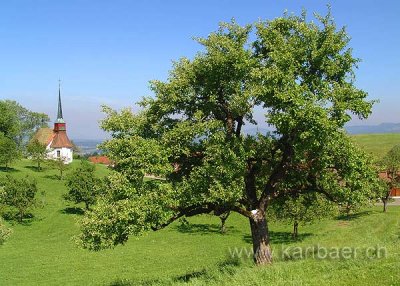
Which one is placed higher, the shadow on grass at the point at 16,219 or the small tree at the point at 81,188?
the small tree at the point at 81,188

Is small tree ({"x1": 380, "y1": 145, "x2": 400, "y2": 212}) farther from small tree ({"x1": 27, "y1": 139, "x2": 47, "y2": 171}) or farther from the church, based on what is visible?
the church

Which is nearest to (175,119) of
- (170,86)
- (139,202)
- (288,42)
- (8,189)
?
(170,86)

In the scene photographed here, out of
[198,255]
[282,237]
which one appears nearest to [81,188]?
[198,255]

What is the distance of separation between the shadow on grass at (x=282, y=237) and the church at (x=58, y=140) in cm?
6111

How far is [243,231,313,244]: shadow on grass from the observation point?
4961 centimetres

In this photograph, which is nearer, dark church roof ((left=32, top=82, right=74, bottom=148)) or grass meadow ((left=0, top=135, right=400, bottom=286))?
grass meadow ((left=0, top=135, right=400, bottom=286))

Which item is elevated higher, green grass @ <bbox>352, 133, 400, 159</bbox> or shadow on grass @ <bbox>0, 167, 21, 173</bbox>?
green grass @ <bbox>352, 133, 400, 159</bbox>

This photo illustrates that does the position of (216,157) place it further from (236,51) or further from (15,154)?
(15,154)

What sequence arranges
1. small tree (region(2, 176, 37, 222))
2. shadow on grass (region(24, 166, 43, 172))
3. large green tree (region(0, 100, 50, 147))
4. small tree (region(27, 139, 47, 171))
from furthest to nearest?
large green tree (region(0, 100, 50, 147))
shadow on grass (region(24, 166, 43, 172))
small tree (region(27, 139, 47, 171))
small tree (region(2, 176, 37, 222))

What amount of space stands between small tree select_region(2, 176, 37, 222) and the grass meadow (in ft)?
7.79

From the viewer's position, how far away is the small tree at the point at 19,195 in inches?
2391

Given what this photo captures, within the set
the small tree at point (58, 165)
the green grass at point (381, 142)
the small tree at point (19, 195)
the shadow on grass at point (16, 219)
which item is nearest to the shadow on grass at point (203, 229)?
the shadow on grass at point (16, 219)

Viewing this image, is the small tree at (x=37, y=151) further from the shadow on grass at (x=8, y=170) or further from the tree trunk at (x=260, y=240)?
the tree trunk at (x=260, y=240)

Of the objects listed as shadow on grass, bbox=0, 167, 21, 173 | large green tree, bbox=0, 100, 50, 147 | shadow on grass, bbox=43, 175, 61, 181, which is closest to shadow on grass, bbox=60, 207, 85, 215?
shadow on grass, bbox=43, 175, 61, 181
